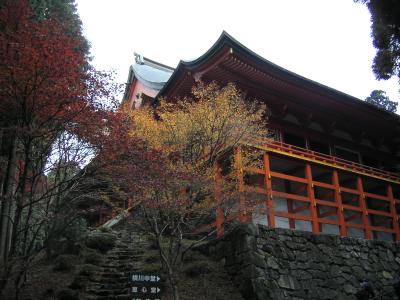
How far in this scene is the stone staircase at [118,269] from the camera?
1106 centimetres

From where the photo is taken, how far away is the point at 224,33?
14.0 meters

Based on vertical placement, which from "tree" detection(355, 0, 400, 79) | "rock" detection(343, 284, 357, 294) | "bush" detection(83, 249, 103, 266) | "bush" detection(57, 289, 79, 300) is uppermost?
"tree" detection(355, 0, 400, 79)

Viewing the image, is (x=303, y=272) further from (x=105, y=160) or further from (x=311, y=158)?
(x=105, y=160)

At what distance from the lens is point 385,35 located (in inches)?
375

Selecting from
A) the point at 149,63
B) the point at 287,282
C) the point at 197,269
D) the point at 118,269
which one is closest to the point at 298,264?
the point at 287,282

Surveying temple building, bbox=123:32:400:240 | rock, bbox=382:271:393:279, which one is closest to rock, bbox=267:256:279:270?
temple building, bbox=123:32:400:240

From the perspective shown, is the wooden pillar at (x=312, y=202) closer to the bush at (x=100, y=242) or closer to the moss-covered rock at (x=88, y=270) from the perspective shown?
the bush at (x=100, y=242)

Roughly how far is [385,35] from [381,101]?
2215 centimetres

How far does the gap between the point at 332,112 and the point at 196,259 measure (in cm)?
937

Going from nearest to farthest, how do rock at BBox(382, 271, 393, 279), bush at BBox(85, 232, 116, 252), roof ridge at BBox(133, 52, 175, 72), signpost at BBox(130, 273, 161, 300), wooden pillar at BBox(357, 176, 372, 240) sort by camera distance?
signpost at BBox(130, 273, 161, 300), bush at BBox(85, 232, 116, 252), rock at BBox(382, 271, 393, 279), wooden pillar at BBox(357, 176, 372, 240), roof ridge at BBox(133, 52, 175, 72)

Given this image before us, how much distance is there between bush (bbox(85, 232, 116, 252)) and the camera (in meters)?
13.8

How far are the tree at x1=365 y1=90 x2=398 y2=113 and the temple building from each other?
320 inches

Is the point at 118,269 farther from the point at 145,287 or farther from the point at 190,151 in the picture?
the point at 145,287

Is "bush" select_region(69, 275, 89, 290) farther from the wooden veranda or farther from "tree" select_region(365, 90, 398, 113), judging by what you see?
"tree" select_region(365, 90, 398, 113)
